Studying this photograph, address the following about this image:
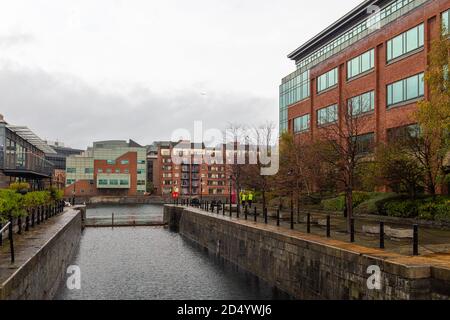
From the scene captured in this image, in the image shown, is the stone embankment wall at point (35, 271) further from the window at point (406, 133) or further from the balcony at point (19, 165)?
the balcony at point (19, 165)

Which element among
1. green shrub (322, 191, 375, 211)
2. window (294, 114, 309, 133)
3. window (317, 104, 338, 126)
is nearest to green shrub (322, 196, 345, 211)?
green shrub (322, 191, 375, 211)

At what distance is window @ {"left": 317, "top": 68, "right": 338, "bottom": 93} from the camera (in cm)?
4478

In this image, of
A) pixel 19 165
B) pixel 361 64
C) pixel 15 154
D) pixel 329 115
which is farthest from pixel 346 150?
pixel 19 165

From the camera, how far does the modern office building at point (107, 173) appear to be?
138000 millimetres

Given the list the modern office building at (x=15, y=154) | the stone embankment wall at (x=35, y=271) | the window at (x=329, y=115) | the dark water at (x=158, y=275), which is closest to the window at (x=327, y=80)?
the window at (x=329, y=115)

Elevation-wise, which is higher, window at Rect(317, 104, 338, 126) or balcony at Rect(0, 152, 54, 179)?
window at Rect(317, 104, 338, 126)

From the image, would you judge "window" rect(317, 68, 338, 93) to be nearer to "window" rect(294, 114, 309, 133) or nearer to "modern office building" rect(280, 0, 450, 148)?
"modern office building" rect(280, 0, 450, 148)

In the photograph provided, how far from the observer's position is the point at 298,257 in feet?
54.1

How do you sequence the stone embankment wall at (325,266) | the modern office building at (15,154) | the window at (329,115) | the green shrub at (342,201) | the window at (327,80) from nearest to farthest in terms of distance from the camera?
the stone embankment wall at (325,266) → the window at (329,115) → the green shrub at (342,201) → the modern office building at (15,154) → the window at (327,80)

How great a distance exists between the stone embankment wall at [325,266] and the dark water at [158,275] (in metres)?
0.82

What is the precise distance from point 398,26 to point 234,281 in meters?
24.3

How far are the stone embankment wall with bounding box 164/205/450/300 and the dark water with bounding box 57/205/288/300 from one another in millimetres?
815

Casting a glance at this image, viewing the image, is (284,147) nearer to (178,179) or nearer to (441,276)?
(441,276)

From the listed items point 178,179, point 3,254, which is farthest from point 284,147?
point 178,179
